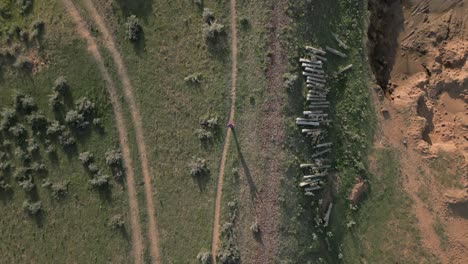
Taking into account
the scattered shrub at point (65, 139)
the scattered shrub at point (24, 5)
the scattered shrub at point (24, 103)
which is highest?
the scattered shrub at point (24, 5)

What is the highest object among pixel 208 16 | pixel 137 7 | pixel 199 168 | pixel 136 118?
pixel 137 7

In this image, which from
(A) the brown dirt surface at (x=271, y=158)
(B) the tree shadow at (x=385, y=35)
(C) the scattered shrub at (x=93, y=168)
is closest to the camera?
(A) the brown dirt surface at (x=271, y=158)

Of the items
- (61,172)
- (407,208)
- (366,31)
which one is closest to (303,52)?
(366,31)

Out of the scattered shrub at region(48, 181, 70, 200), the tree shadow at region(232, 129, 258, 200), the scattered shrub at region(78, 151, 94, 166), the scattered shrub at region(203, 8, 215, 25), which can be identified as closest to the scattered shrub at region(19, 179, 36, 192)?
the scattered shrub at region(48, 181, 70, 200)

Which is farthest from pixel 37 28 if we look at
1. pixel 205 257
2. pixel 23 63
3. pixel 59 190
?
pixel 205 257

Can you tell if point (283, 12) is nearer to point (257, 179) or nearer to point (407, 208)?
point (257, 179)

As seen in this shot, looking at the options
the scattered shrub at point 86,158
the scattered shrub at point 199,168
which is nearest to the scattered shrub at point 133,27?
the scattered shrub at point 86,158

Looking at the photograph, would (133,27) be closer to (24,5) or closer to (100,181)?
(24,5)

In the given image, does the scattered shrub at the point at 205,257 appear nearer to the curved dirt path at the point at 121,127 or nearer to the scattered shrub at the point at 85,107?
the curved dirt path at the point at 121,127
